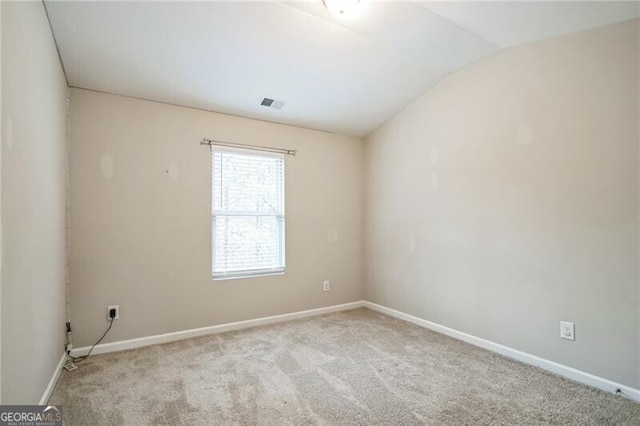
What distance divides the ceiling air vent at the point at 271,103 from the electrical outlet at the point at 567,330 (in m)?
3.09

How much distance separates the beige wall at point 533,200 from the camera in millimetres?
2180

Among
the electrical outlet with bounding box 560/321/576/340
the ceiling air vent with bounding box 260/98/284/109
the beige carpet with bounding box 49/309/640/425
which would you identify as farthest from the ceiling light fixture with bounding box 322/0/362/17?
the electrical outlet with bounding box 560/321/576/340

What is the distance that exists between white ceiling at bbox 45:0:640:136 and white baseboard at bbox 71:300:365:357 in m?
2.21

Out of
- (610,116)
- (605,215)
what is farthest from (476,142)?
(605,215)

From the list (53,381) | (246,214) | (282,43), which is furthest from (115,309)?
(282,43)

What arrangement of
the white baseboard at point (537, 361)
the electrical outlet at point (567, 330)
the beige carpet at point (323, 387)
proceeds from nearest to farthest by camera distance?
the beige carpet at point (323, 387), the white baseboard at point (537, 361), the electrical outlet at point (567, 330)

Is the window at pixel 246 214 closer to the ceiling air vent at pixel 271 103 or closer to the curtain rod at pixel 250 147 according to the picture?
the curtain rod at pixel 250 147

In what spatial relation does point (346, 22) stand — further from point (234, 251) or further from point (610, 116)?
point (234, 251)

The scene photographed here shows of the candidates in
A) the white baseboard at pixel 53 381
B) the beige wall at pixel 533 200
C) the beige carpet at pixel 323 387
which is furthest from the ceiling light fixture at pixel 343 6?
the white baseboard at pixel 53 381

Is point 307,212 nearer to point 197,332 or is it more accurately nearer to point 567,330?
point 197,332

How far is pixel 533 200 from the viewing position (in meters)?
2.61

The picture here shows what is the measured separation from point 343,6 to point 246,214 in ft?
7.12

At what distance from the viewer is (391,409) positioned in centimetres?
197

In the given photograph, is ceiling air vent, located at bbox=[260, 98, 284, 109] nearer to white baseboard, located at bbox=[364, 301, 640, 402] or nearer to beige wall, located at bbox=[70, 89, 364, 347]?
beige wall, located at bbox=[70, 89, 364, 347]
